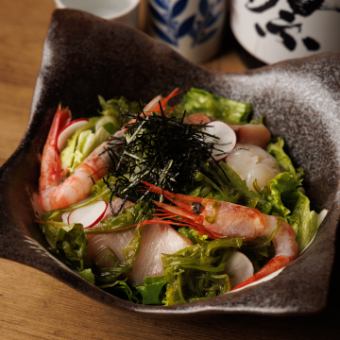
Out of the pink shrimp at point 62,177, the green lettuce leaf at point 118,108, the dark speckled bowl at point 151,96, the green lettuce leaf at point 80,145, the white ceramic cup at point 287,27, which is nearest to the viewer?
the dark speckled bowl at point 151,96

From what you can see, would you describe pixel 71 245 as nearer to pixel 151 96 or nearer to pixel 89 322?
pixel 89 322

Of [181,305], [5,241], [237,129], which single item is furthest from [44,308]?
[237,129]

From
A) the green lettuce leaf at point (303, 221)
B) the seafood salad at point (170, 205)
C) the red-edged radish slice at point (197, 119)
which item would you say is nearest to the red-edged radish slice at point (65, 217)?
the seafood salad at point (170, 205)

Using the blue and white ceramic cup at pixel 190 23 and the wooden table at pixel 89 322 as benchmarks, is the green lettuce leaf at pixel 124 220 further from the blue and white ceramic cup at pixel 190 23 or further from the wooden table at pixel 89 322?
the blue and white ceramic cup at pixel 190 23

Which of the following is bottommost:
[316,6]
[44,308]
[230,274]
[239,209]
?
[44,308]

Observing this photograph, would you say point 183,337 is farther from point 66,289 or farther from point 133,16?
point 133,16

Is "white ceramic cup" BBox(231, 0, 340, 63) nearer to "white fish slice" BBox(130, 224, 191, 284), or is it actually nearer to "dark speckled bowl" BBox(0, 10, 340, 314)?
"dark speckled bowl" BBox(0, 10, 340, 314)

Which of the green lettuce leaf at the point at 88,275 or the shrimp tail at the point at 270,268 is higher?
the shrimp tail at the point at 270,268
